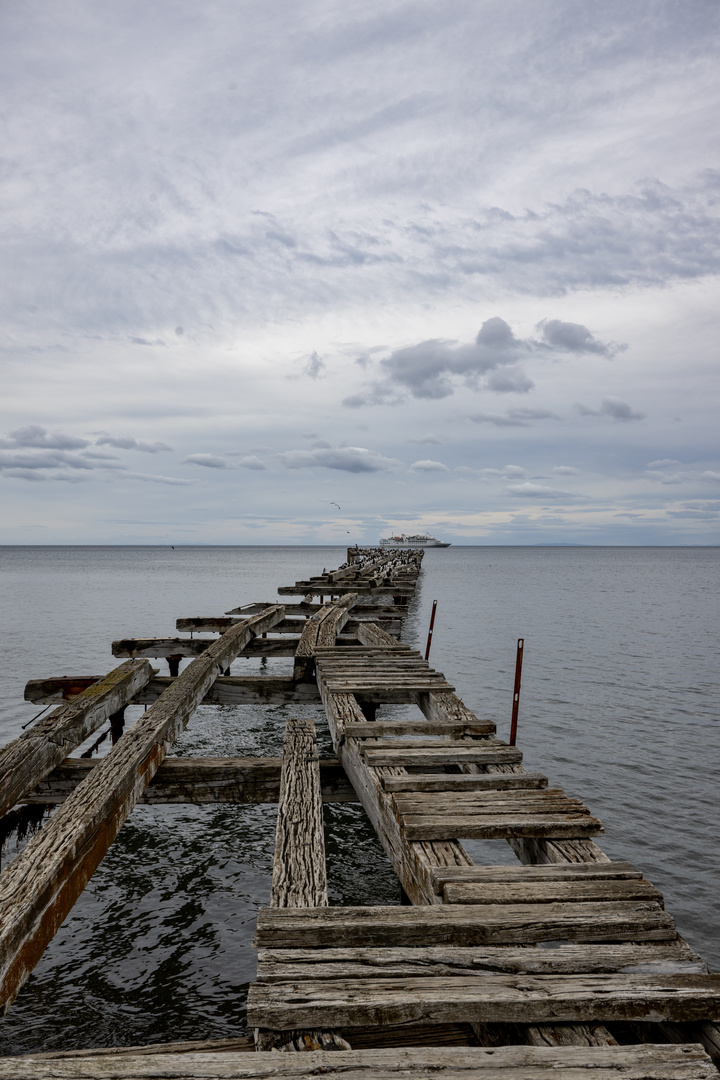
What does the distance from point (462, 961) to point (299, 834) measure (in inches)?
78.4

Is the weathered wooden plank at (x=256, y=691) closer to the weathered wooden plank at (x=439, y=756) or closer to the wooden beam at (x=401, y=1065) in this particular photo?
the weathered wooden plank at (x=439, y=756)

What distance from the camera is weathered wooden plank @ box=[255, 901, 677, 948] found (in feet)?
10.3

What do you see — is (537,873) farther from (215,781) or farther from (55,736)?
(55,736)

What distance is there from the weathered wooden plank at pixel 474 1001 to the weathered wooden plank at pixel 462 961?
0.06 m

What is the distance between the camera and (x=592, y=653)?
26.3 meters

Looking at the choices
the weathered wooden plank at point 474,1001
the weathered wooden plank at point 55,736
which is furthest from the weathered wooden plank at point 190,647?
the weathered wooden plank at point 474,1001

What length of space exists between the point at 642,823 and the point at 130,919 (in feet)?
24.9

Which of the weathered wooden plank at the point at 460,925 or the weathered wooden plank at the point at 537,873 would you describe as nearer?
the weathered wooden plank at the point at 460,925

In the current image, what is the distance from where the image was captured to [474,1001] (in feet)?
8.73

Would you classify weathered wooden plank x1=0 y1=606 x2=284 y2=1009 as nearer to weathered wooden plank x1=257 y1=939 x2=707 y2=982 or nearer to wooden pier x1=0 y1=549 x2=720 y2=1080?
wooden pier x1=0 y1=549 x2=720 y2=1080

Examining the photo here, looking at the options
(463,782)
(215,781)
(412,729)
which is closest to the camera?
(463,782)

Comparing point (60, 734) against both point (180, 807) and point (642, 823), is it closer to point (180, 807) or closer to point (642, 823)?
point (180, 807)

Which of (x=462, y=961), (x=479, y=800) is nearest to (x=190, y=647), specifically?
(x=479, y=800)

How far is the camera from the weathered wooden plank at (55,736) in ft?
17.7
